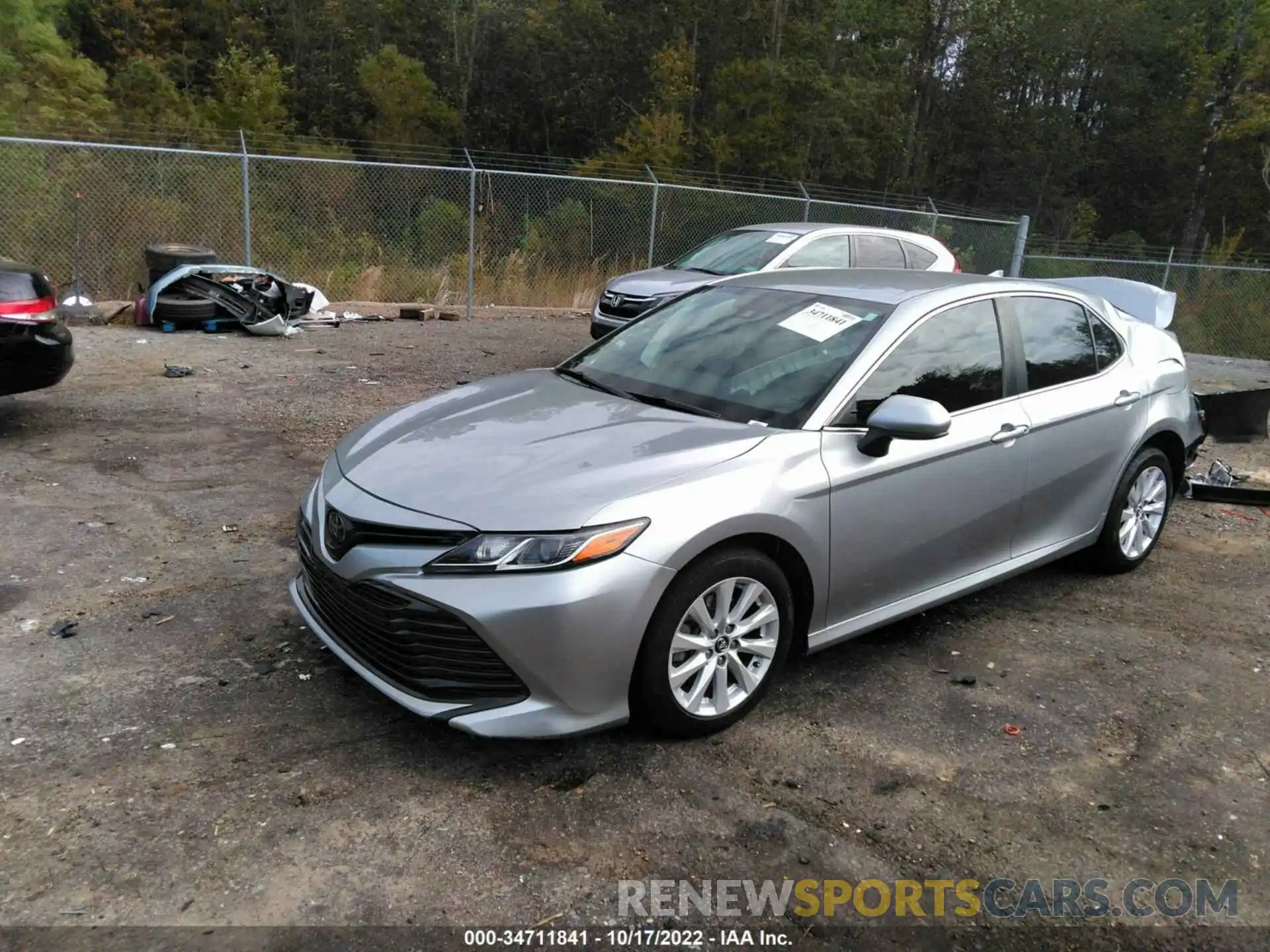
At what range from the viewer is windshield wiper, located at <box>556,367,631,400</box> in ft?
13.4

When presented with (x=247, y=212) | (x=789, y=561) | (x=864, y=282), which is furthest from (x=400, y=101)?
(x=789, y=561)

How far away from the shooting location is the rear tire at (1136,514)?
498 centimetres

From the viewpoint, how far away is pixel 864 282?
4488 mm

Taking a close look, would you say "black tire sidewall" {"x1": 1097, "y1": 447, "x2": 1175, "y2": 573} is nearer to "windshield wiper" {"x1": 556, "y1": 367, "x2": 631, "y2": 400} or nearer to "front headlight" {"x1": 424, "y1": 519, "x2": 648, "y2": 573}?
"windshield wiper" {"x1": 556, "y1": 367, "x2": 631, "y2": 400}

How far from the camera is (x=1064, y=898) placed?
2.74 m

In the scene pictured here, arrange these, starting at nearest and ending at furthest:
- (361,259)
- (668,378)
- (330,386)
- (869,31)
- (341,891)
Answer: (341,891) < (668,378) < (330,386) < (361,259) < (869,31)

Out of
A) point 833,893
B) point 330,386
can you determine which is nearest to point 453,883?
point 833,893

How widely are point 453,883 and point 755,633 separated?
1343 mm

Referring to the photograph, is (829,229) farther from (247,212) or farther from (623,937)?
(623,937)

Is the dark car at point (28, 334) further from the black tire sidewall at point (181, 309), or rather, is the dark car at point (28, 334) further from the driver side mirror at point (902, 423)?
the driver side mirror at point (902, 423)

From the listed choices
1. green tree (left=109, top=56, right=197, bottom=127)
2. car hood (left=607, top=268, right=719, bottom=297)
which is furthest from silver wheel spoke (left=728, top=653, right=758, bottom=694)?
green tree (left=109, top=56, right=197, bottom=127)

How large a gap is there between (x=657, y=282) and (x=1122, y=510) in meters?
5.63

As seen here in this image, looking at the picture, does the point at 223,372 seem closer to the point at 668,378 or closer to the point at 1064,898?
the point at 668,378

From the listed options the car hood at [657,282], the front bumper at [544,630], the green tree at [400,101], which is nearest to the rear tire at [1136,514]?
the front bumper at [544,630]
